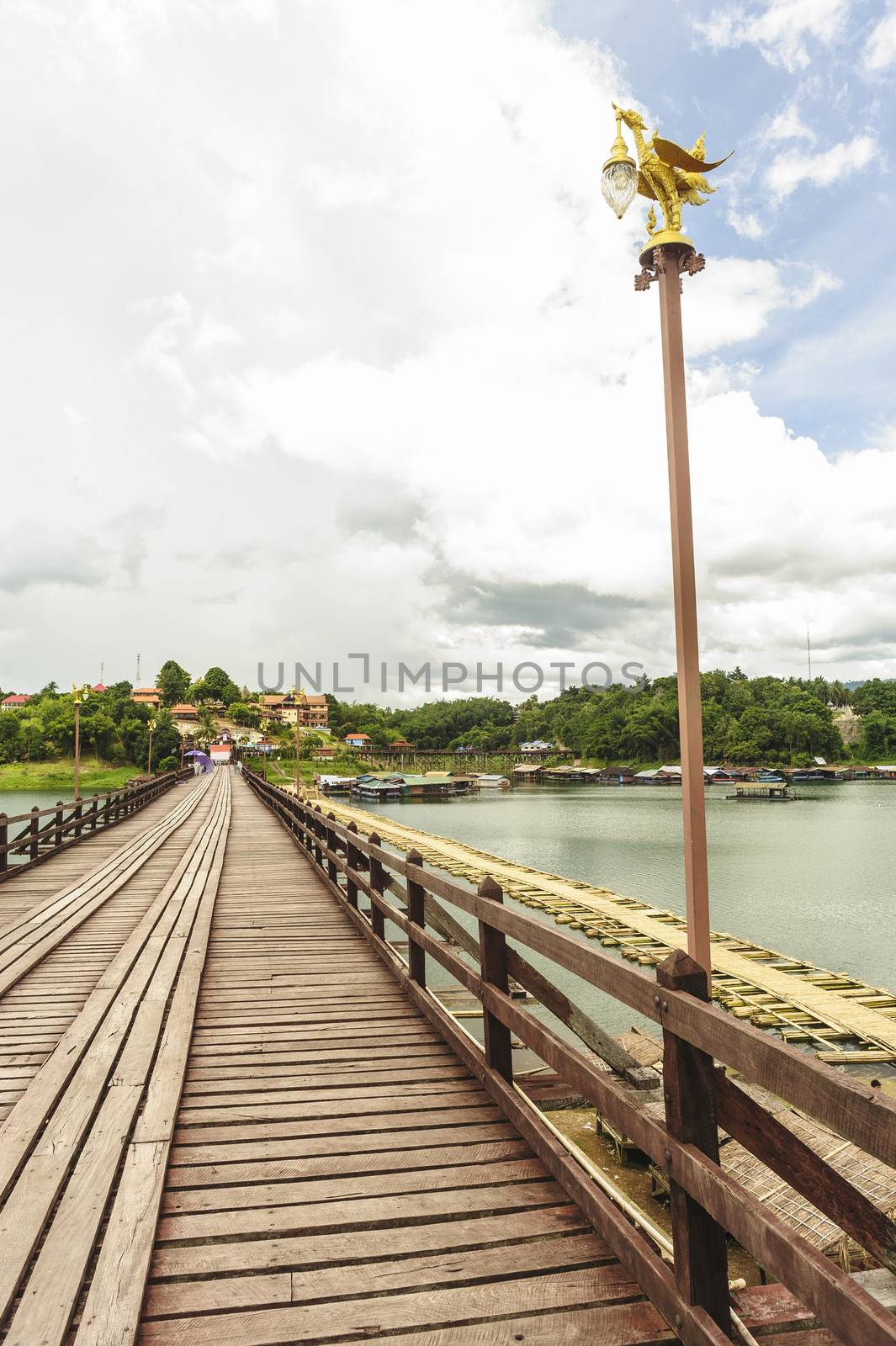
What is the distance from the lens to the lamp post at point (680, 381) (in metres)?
4.29

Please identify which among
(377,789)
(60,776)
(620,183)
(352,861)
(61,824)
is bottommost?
(377,789)

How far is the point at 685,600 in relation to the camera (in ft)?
14.0

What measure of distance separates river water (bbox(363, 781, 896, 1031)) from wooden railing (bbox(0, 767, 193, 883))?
949 centimetres

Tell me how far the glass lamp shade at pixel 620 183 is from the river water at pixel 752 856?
11.6m

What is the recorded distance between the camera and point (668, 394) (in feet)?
15.6

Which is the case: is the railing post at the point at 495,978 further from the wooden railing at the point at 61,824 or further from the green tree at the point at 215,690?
the green tree at the point at 215,690

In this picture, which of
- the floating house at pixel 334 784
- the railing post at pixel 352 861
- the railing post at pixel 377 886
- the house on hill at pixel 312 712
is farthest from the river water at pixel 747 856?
the house on hill at pixel 312 712

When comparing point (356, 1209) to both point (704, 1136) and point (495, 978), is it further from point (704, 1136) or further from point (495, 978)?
point (704, 1136)

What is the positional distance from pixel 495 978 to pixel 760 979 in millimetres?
12881

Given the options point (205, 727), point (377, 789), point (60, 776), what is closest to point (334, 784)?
point (377, 789)

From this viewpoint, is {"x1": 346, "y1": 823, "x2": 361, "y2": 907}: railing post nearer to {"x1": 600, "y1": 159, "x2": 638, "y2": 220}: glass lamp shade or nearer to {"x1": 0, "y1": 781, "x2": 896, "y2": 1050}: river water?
{"x1": 600, "y1": 159, "x2": 638, "y2": 220}: glass lamp shade

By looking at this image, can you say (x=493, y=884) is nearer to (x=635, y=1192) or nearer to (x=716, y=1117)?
(x=716, y=1117)

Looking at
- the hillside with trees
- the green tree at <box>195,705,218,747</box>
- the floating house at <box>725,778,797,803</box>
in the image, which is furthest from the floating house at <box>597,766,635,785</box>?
the green tree at <box>195,705,218,747</box>

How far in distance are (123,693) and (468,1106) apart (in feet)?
430
